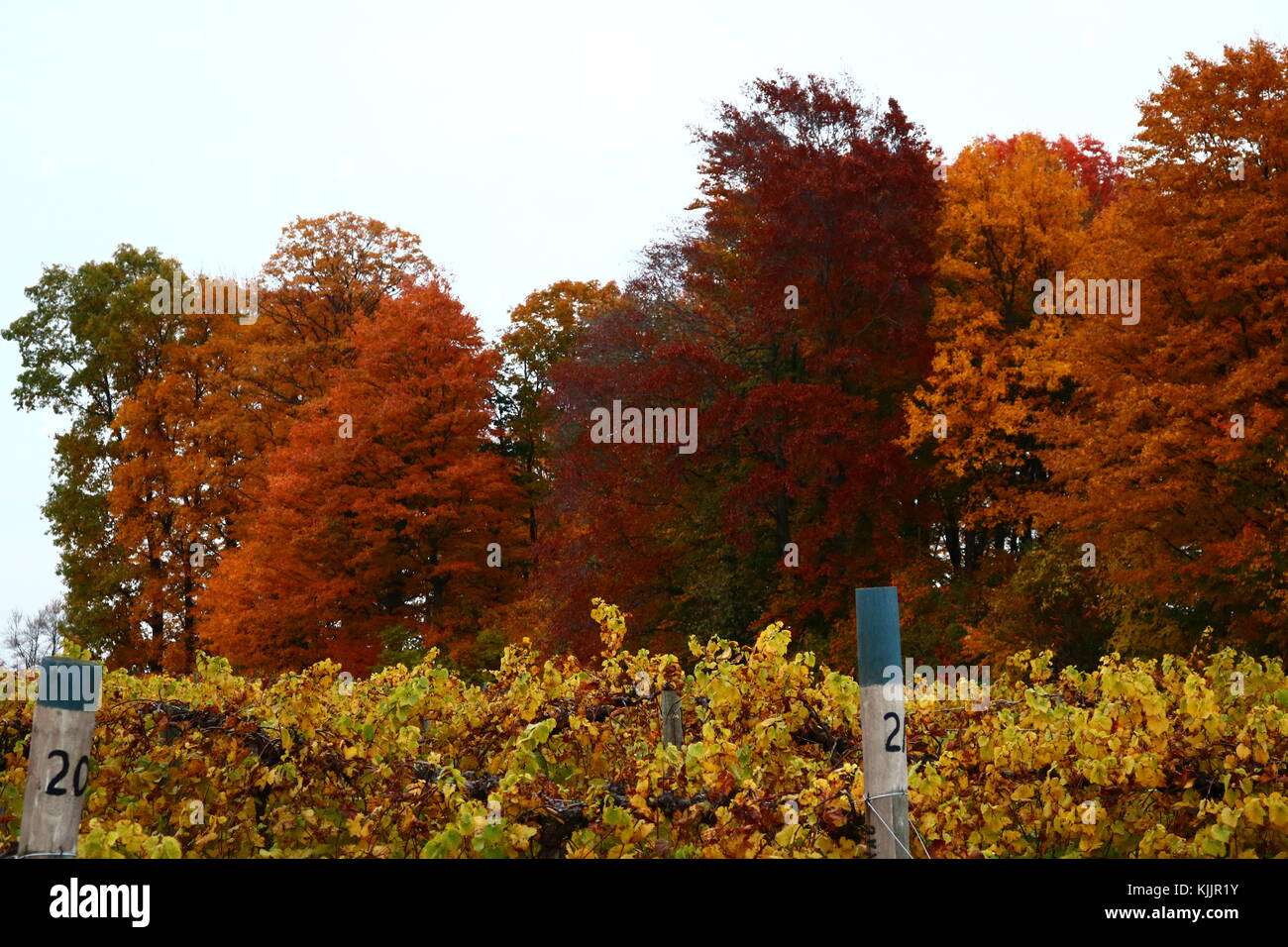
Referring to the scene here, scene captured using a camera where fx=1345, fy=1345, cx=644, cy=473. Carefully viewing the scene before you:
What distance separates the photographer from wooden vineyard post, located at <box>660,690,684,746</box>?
729 cm

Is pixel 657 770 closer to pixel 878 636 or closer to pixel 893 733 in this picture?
pixel 893 733

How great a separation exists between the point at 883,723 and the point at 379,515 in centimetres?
2727

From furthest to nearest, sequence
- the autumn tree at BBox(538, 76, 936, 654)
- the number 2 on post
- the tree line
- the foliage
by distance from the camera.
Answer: the autumn tree at BBox(538, 76, 936, 654) < the tree line < the foliage < the number 2 on post

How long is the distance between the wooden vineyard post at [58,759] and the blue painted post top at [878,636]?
3.02m

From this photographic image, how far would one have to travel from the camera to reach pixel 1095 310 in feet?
76.3

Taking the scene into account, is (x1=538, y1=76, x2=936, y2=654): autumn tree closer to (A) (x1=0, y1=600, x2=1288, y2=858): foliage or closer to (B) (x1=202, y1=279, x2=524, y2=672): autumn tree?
(B) (x1=202, y1=279, x2=524, y2=672): autumn tree

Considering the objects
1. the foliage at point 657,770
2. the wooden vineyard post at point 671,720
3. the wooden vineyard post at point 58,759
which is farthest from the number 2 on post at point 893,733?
the wooden vineyard post at point 58,759

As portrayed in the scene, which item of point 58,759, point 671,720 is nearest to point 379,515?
point 671,720

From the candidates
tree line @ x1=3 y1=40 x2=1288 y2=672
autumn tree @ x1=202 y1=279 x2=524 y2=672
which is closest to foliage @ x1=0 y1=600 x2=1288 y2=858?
tree line @ x1=3 y1=40 x2=1288 y2=672

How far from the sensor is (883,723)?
514 centimetres

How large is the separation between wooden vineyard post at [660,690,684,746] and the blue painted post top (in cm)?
224
